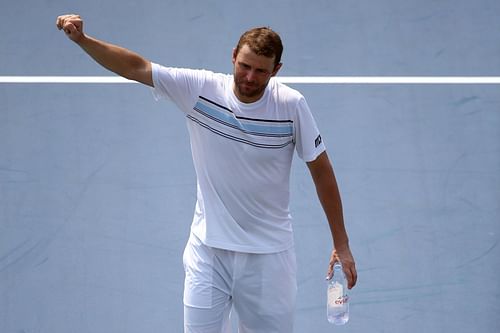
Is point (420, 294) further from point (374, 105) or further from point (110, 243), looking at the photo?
point (110, 243)

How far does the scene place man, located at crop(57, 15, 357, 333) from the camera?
429 cm

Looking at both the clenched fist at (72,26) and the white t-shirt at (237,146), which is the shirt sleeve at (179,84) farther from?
the clenched fist at (72,26)

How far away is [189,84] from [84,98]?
2.13 m

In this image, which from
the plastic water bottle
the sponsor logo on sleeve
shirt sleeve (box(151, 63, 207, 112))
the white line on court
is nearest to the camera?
shirt sleeve (box(151, 63, 207, 112))

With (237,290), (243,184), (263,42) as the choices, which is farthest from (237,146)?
(237,290)

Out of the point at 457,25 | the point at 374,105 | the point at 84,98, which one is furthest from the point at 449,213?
the point at 84,98

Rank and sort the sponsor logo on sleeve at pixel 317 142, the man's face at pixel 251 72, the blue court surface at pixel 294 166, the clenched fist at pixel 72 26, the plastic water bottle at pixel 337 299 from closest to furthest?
1. the clenched fist at pixel 72 26
2. the man's face at pixel 251 72
3. the sponsor logo on sleeve at pixel 317 142
4. the plastic water bottle at pixel 337 299
5. the blue court surface at pixel 294 166

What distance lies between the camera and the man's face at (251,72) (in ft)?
13.6

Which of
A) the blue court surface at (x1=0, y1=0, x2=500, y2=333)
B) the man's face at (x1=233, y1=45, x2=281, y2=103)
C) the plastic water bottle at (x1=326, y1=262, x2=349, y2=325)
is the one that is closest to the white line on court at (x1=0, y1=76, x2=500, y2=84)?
the blue court surface at (x1=0, y1=0, x2=500, y2=333)

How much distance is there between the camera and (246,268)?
4.41 meters

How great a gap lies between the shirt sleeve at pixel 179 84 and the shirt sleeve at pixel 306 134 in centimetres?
43

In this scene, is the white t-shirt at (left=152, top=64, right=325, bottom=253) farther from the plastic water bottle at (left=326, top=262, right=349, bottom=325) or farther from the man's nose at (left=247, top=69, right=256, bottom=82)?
the plastic water bottle at (left=326, top=262, right=349, bottom=325)

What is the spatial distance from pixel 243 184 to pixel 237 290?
469mm

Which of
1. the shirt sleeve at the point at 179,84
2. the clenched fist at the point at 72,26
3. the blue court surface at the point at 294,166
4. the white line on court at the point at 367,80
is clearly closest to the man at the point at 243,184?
the shirt sleeve at the point at 179,84
